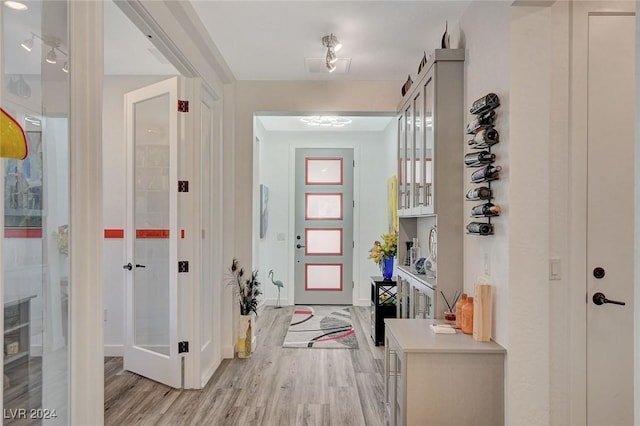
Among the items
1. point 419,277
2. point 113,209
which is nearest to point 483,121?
point 419,277

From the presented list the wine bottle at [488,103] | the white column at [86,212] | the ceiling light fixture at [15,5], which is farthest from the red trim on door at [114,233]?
the wine bottle at [488,103]

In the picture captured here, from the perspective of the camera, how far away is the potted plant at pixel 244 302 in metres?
3.98

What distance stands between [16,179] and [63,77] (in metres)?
0.45

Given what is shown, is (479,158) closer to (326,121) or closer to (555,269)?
(555,269)

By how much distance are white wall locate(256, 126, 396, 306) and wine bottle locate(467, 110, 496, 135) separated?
3.89 metres

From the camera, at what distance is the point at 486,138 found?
221 centimetres

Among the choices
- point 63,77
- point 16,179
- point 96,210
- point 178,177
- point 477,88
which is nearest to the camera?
point 16,179

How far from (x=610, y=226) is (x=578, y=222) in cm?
16

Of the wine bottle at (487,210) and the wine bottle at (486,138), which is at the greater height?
the wine bottle at (486,138)

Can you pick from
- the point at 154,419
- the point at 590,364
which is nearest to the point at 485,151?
the point at 590,364

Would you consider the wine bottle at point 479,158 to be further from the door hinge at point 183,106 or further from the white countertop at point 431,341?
the door hinge at point 183,106

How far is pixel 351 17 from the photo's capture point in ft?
9.39

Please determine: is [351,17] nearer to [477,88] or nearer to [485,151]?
[477,88]

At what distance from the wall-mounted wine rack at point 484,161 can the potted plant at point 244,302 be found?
2348 millimetres
